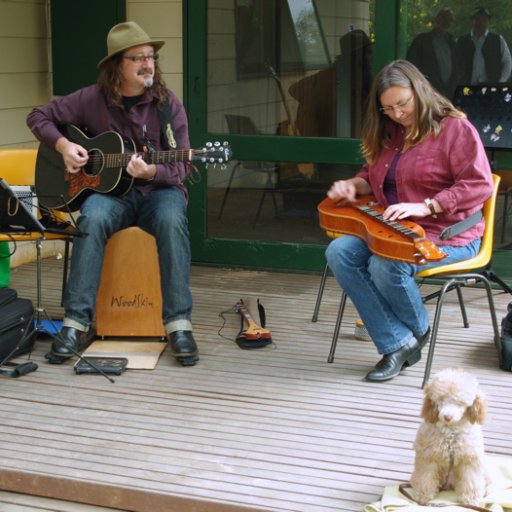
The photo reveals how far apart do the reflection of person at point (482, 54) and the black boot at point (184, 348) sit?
1.98m

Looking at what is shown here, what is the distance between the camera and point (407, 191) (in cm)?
363

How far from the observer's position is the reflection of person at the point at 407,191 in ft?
11.6

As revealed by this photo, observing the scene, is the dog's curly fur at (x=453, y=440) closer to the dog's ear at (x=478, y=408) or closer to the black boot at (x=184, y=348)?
the dog's ear at (x=478, y=408)

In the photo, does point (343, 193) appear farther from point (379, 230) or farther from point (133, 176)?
point (133, 176)

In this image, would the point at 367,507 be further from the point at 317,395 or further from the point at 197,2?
the point at 197,2

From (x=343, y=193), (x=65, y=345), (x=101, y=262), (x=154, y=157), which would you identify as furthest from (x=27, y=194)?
(x=343, y=193)

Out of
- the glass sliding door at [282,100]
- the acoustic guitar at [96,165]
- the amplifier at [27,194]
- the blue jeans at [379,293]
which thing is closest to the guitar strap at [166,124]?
the acoustic guitar at [96,165]

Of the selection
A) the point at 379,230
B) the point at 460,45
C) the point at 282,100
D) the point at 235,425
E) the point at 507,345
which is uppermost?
the point at 460,45

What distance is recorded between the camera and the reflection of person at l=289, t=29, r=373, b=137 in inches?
197

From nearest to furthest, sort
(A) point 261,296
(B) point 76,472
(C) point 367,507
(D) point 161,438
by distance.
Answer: (C) point 367,507
(B) point 76,472
(D) point 161,438
(A) point 261,296

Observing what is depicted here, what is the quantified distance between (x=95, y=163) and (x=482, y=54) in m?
1.98

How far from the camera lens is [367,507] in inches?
103

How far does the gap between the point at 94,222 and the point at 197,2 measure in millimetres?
1777

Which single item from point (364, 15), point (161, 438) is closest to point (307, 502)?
point (161, 438)
